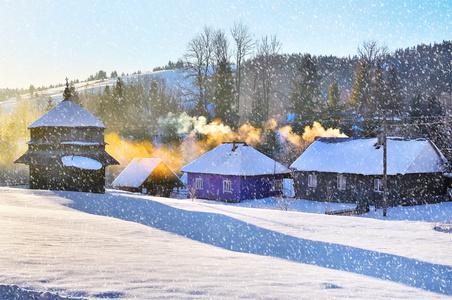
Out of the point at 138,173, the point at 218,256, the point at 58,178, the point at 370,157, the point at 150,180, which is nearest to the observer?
the point at 218,256

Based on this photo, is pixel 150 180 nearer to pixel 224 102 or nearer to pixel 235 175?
pixel 235 175

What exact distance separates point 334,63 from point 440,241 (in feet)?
413

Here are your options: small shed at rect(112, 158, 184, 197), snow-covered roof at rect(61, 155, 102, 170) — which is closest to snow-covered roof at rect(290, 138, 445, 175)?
small shed at rect(112, 158, 184, 197)

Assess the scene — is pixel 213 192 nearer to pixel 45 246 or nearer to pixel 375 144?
pixel 375 144

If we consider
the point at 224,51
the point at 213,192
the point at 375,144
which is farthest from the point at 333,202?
the point at 224,51

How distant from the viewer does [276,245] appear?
557 inches

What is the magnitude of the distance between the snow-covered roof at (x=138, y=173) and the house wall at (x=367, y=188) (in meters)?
14.7

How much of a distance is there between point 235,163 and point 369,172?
504 inches

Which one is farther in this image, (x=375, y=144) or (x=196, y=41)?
(x=196, y=41)

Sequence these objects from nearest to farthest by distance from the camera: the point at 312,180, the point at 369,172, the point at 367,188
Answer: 1. the point at 369,172
2. the point at 367,188
3. the point at 312,180

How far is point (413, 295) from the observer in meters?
8.09

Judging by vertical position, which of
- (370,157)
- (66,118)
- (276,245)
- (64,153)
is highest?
(66,118)

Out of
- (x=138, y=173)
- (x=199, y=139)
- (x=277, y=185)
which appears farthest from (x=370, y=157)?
(x=199, y=139)

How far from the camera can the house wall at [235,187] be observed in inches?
1657
